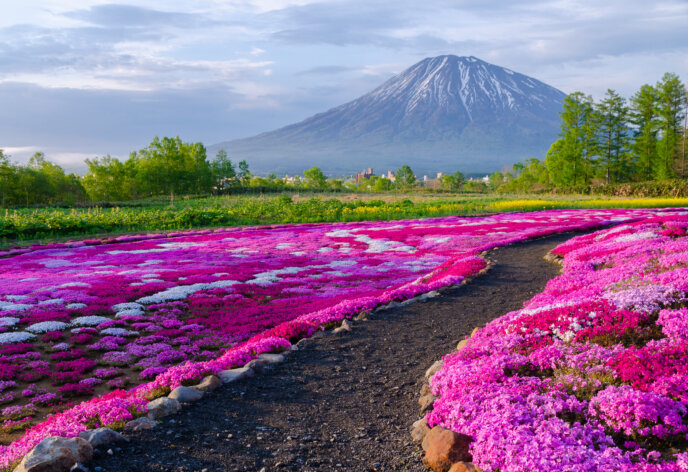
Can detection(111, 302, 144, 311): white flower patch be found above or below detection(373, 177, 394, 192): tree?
below

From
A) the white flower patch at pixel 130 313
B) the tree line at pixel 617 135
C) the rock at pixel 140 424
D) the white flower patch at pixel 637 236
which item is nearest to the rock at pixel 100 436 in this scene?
the rock at pixel 140 424

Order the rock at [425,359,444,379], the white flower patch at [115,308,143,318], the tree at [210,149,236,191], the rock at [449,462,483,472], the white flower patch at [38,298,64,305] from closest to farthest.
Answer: the rock at [449,462,483,472] → the rock at [425,359,444,379] → the white flower patch at [115,308,143,318] → the white flower patch at [38,298,64,305] → the tree at [210,149,236,191]

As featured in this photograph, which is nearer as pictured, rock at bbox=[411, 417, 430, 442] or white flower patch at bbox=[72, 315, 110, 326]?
rock at bbox=[411, 417, 430, 442]

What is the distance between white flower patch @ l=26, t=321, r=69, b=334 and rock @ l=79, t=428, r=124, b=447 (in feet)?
26.8

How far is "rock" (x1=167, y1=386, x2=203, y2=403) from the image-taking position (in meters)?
7.38

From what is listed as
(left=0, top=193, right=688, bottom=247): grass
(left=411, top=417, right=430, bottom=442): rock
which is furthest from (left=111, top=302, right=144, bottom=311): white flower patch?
(left=0, top=193, right=688, bottom=247): grass

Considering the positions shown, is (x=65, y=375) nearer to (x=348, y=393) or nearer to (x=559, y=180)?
(x=348, y=393)

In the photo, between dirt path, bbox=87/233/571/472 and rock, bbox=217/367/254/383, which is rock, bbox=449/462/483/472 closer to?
dirt path, bbox=87/233/571/472

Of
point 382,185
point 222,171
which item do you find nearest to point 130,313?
point 222,171

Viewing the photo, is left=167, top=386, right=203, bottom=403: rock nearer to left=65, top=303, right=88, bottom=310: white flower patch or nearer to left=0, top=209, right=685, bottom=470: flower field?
left=0, top=209, right=685, bottom=470: flower field

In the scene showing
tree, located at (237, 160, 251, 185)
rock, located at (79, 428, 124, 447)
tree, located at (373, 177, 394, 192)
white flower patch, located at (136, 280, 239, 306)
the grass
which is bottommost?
white flower patch, located at (136, 280, 239, 306)

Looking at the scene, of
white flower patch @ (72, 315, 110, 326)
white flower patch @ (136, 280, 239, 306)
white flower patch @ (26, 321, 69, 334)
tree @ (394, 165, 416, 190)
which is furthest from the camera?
tree @ (394, 165, 416, 190)

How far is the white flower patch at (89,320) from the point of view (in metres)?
13.4

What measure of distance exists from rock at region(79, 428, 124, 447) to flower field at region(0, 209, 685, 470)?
0.21 meters
